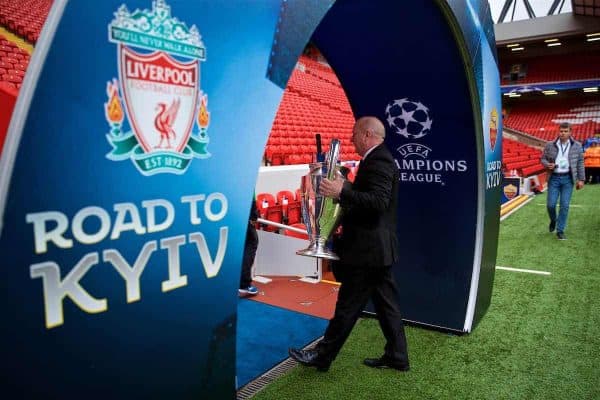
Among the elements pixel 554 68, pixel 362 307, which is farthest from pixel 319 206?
pixel 554 68

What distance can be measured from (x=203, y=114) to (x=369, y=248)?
60.7 inches

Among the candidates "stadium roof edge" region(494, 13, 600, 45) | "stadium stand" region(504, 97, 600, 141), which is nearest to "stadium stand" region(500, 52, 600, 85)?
"stadium stand" region(504, 97, 600, 141)

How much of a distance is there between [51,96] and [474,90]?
2870 millimetres

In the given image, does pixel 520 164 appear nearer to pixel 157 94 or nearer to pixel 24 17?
pixel 24 17

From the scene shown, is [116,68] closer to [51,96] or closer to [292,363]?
[51,96]

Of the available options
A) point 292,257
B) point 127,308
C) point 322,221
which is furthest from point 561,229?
point 127,308

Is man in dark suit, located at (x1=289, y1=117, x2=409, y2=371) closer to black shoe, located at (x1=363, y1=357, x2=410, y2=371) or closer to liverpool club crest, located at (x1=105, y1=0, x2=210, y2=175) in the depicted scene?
black shoe, located at (x1=363, y1=357, x2=410, y2=371)

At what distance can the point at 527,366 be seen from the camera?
2996mm

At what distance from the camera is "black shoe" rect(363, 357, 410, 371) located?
2924mm

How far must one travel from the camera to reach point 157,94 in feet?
4.13

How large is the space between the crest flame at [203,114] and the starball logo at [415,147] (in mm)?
2360

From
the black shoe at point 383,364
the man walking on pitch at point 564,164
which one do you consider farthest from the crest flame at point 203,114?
the man walking on pitch at point 564,164

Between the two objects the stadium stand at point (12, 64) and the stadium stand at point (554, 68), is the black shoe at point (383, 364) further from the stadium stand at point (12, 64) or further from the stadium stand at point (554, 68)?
the stadium stand at point (554, 68)

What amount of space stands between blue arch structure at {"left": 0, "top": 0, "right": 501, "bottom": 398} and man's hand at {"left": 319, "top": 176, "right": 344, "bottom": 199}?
813 millimetres
